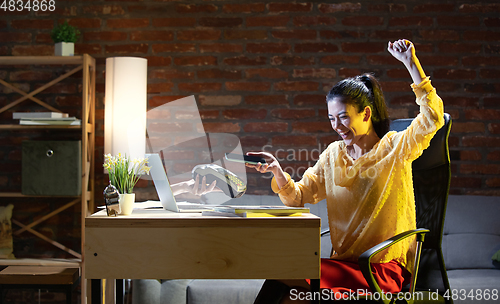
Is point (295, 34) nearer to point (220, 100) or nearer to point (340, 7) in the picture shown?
point (340, 7)

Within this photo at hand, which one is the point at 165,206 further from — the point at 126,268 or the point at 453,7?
the point at 453,7

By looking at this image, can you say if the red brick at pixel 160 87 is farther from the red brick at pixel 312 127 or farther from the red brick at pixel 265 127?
the red brick at pixel 312 127

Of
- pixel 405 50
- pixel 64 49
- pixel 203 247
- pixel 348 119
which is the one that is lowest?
pixel 203 247

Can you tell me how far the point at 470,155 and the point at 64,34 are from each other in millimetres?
2539

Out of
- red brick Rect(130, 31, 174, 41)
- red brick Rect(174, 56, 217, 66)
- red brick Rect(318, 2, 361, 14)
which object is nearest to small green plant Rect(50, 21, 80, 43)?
red brick Rect(130, 31, 174, 41)

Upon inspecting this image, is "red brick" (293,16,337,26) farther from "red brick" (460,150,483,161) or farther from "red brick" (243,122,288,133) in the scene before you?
"red brick" (460,150,483,161)

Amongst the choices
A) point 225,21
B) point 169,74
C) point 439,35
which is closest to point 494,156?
point 439,35

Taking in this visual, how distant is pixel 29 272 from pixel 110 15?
5.23 ft

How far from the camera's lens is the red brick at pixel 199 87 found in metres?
2.81

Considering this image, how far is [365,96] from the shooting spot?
1.74m

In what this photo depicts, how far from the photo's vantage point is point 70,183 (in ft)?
8.35

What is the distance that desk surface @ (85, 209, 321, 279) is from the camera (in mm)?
1315

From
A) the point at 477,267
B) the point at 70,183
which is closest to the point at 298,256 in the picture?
the point at 477,267

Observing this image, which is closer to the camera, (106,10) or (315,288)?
(315,288)
